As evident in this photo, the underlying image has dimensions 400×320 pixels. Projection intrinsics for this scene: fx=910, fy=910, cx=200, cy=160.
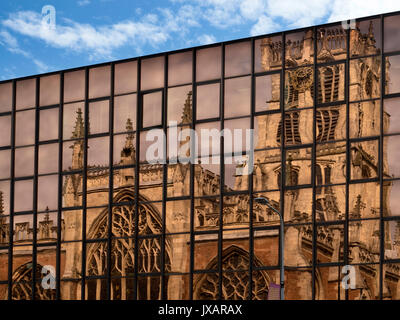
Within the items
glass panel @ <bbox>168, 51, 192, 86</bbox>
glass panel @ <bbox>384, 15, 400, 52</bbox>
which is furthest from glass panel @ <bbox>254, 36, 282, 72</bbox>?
glass panel @ <bbox>384, 15, 400, 52</bbox>

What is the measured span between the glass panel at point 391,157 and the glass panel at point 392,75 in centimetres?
174

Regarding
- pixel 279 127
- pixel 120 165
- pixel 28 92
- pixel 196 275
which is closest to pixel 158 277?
pixel 196 275

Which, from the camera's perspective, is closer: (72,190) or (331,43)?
(331,43)

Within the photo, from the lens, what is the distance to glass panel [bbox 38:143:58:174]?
124 ft

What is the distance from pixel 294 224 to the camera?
3256cm

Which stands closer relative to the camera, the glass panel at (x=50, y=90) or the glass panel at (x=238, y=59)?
the glass panel at (x=238, y=59)

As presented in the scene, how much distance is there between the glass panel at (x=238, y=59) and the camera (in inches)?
1362

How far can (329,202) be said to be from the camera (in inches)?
1266

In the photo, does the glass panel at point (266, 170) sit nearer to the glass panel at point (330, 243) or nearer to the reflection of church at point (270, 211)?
the reflection of church at point (270, 211)

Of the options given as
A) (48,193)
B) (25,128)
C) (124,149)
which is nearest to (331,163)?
(124,149)

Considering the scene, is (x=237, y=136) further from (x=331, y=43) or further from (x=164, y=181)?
(x=331, y=43)

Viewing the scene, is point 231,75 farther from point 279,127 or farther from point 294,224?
point 294,224

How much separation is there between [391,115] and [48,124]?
14530 millimetres

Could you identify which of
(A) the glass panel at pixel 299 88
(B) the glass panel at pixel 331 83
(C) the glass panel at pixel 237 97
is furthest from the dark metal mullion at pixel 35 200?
(B) the glass panel at pixel 331 83
